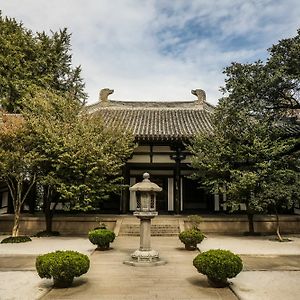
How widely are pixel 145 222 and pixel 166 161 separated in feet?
33.7

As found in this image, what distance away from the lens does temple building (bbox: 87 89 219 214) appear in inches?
792

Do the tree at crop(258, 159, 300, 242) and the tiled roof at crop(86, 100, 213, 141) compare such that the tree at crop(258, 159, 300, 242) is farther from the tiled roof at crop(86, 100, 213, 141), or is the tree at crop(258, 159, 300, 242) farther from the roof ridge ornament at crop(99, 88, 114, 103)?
the roof ridge ornament at crop(99, 88, 114, 103)

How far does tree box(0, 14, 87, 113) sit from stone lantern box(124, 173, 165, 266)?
16.2m

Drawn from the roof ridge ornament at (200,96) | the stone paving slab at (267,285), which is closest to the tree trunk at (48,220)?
the stone paving slab at (267,285)

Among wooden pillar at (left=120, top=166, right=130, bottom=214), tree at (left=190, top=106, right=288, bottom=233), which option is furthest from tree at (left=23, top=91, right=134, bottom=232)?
tree at (left=190, top=106, right=288, bottom=233)

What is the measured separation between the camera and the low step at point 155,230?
1720 cm

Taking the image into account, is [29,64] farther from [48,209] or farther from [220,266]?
[220,266]

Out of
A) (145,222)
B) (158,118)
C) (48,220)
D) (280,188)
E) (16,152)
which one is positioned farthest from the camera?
(158,118)

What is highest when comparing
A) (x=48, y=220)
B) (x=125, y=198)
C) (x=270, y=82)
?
(x=270, y=82)

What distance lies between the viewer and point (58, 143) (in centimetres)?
1513

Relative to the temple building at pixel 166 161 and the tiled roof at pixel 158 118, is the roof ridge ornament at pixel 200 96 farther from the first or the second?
the temple building at pixel 166 161

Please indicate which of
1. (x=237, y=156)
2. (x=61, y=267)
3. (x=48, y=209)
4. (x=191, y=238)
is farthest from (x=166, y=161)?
(x=61, y=267)

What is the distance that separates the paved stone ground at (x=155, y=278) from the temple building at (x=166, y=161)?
764cm

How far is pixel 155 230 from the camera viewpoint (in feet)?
57.2
